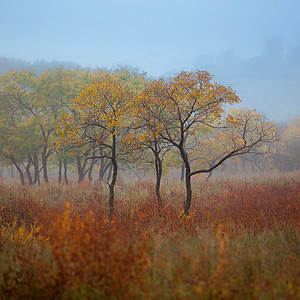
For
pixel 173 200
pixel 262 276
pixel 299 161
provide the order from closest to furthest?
pixel 262 276 < pixel 173 200 < pixel 299 161

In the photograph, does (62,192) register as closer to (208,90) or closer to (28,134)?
(28,134)

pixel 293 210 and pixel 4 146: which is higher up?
pixel 4 146

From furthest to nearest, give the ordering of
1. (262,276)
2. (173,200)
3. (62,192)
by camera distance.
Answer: (62,192) → (173,200) → (262,276)

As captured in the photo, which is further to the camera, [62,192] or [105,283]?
[62,192]

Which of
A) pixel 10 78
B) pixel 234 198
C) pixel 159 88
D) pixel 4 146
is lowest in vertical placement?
pixel 234 198

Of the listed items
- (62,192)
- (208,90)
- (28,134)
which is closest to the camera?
(208,90)

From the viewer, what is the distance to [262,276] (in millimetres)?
3775

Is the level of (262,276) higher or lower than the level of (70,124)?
lower

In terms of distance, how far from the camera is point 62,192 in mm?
14938

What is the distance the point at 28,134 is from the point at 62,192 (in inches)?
213

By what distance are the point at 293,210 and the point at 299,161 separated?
92.5 ft

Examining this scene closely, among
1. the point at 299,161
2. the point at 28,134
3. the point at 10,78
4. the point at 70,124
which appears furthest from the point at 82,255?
the point at 299,161

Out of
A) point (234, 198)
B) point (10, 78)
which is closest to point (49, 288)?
point (234, 198)

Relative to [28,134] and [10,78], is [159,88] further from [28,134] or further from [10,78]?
[10,78]
